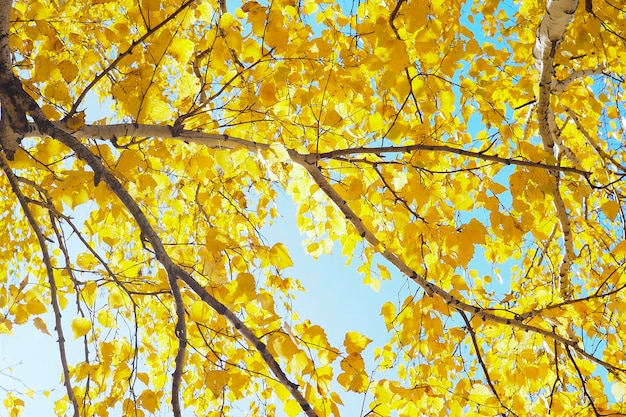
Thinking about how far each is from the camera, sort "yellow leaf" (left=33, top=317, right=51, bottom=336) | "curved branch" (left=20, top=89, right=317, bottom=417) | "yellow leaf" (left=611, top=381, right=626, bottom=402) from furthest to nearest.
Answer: "yellow leaf" (left=611, top=381, right=626, bottom=402) → "yellow leaf" (left=33, top=317, right=51, bottom=336) → "curved branch" (left=20, top=89, right=317, bottom=417)

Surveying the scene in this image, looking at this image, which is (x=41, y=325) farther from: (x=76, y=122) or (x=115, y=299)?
(x=76, y=122)

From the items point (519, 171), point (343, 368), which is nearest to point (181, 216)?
point (343, 368)

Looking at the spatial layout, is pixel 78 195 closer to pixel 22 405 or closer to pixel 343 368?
pixel 343 368

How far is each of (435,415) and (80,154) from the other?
1.61 meters

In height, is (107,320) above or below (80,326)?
above

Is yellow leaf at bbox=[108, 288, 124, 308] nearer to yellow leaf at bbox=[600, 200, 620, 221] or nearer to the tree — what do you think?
the tree

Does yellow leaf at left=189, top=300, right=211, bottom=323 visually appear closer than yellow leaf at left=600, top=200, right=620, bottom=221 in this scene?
Yes

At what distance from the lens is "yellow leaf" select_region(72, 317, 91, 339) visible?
159 cm

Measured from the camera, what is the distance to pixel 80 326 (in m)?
1.61

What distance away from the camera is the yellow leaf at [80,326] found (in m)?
1.59

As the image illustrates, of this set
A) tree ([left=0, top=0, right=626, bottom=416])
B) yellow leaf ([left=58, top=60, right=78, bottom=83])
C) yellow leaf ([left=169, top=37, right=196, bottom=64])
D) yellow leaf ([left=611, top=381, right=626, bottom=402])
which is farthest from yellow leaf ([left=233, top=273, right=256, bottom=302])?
yellow leaf ([left=611, top=381, right=626, bottom=402])

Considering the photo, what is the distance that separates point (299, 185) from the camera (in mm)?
1820

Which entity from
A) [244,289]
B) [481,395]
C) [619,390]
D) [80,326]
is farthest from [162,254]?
[619,390]

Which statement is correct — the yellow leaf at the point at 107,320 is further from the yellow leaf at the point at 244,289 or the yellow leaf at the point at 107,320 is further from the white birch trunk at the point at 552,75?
the white birch trunk at the point at 552,75
